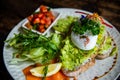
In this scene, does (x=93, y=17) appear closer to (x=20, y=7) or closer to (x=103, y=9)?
(x=103, y=9)

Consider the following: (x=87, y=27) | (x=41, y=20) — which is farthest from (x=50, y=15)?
Answer: (x=87, y=27)

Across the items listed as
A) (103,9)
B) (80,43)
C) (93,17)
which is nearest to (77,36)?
(80,43)

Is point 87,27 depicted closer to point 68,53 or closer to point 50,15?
point 68,53

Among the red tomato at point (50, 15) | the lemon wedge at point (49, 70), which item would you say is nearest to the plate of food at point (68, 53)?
the lemon wedge at point (49, 70)

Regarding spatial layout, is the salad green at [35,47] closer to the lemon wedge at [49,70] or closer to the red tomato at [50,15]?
the lemon wedge at [49,70]

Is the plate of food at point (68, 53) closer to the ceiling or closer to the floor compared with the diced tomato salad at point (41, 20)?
closer to the floor

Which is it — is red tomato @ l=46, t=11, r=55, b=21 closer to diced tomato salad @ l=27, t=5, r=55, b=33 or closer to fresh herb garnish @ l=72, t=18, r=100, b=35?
diced tomato salad @ l=27, t=5, r=55, b=33
